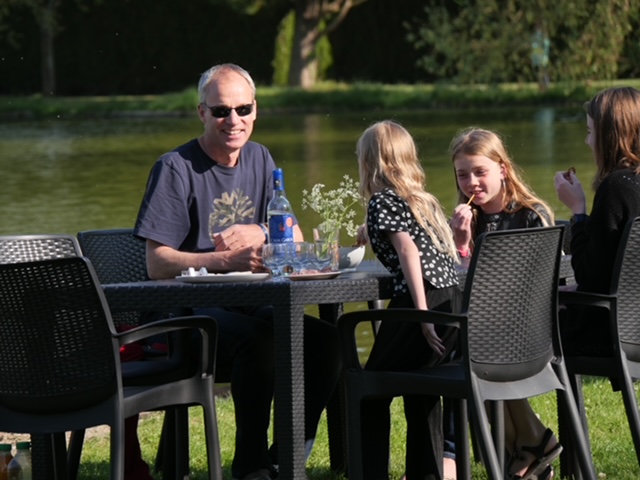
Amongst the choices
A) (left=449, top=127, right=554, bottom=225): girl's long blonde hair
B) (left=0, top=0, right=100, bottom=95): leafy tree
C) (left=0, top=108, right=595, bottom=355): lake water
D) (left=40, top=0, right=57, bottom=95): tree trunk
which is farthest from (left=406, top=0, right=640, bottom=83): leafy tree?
(left=40, top=0, right=57, bottom=95): tree trunk

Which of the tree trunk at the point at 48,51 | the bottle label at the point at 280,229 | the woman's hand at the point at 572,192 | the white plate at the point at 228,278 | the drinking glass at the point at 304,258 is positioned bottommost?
the white plate at the point at 228,278

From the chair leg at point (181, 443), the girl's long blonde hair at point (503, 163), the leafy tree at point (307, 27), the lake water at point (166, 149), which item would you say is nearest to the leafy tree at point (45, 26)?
the leafy tree at point (307, 27)

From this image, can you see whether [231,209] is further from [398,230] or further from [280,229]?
[398,230]

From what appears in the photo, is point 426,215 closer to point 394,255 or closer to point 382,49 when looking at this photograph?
point 394,255

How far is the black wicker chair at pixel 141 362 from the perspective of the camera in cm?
419

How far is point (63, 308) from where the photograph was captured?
3639 millimetres

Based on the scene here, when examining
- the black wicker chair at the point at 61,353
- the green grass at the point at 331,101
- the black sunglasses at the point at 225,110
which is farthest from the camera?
the green grass at the point at 331,101

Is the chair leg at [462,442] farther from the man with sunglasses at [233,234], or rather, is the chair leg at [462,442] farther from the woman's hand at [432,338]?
the man with sunglasses at [233,234]

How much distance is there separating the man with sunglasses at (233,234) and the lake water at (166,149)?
823 cm

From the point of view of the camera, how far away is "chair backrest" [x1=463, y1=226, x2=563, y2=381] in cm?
376

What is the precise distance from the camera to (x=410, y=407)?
4.18m

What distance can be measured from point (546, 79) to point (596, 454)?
42.5 feet

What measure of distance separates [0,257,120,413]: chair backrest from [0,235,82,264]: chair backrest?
82 centimetres

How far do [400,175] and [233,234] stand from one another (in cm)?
62
